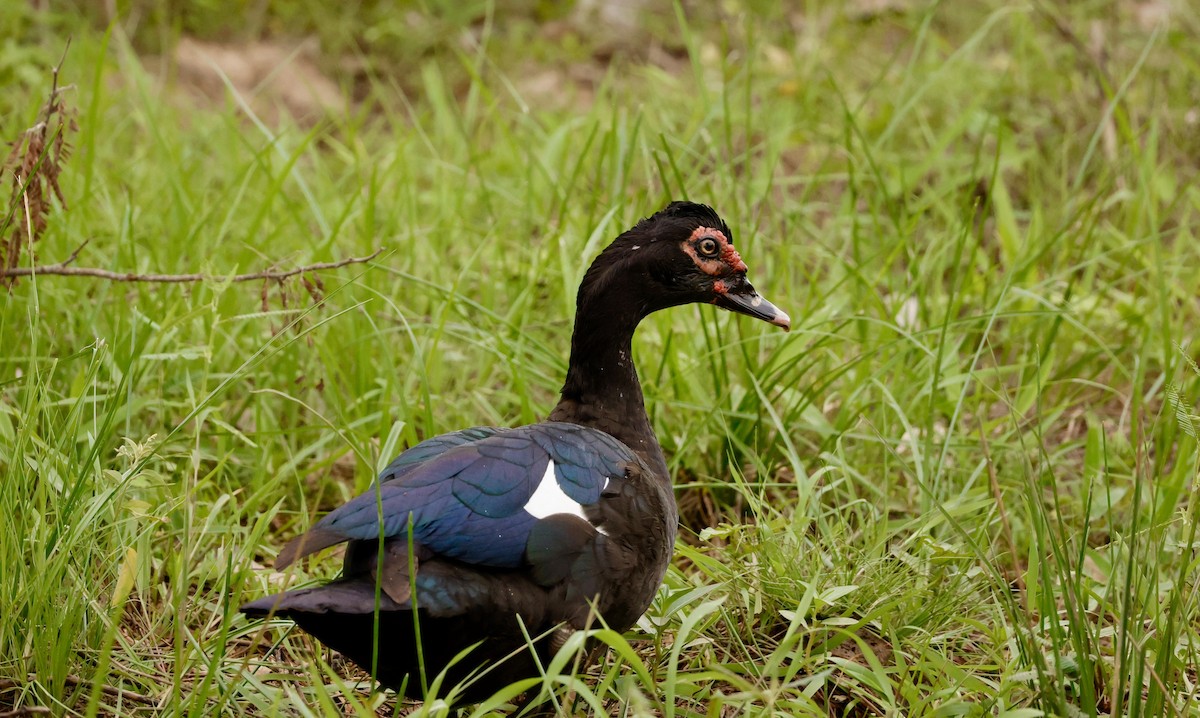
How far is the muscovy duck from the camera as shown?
218 cm

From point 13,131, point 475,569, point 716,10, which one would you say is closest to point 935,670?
point 475,569

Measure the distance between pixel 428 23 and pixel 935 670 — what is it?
462cm

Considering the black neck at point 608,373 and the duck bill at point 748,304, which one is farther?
the duck bill at point 748,304

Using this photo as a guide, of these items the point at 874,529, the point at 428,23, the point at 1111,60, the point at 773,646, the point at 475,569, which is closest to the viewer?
the point at 475,569

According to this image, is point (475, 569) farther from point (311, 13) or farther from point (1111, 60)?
point (311, 13)

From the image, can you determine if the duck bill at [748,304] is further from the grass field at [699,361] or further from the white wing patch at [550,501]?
the white wing patch at [550,501]

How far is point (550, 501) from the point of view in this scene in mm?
2434

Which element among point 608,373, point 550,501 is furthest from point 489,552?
point 608,373

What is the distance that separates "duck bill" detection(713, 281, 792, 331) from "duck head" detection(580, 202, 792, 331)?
11mm

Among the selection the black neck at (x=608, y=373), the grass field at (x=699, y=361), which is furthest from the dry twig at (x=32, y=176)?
the black neck at (x=608, y=373)

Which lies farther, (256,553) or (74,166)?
(74,166)

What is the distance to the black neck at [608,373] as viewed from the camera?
2.87 m

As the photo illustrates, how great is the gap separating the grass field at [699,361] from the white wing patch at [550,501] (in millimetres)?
332

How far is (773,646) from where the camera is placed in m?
2.79
